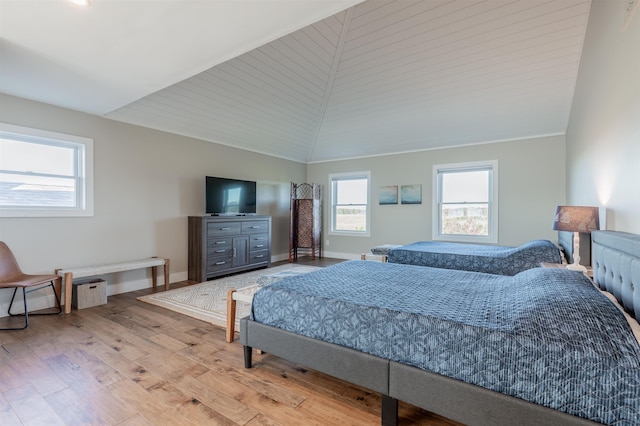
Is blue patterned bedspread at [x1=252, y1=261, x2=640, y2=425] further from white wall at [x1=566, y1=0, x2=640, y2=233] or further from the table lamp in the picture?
the table lamp

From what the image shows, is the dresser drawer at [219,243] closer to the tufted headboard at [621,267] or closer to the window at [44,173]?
the window at [44,173]

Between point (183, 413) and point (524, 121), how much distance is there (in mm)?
5691

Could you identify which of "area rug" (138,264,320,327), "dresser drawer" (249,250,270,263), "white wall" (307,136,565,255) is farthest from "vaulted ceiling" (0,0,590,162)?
"area rug" (138,264,320,327)

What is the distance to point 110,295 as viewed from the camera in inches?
161

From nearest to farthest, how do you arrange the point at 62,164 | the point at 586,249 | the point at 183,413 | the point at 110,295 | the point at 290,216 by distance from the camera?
the point at 183,413
the point at 586,249
the point at 62,164
the point at 110,295
the point at 290,216

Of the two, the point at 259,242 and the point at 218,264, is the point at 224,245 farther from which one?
the point at 259,242

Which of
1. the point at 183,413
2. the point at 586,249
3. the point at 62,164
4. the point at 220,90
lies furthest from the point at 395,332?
the point at 62,164

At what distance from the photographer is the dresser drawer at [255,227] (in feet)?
17.8

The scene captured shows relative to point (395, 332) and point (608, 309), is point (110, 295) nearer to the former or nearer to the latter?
point (395, 332)

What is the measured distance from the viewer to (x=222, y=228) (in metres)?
5.01

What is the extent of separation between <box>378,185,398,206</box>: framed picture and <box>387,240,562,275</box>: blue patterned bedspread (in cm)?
216

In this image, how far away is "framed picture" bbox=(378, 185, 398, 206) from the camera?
248 inches

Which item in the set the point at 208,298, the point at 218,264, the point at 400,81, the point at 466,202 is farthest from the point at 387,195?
the point at 208,298

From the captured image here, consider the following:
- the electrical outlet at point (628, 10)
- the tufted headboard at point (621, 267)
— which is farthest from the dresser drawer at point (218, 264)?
the electrical outlet at point (628, 10)
